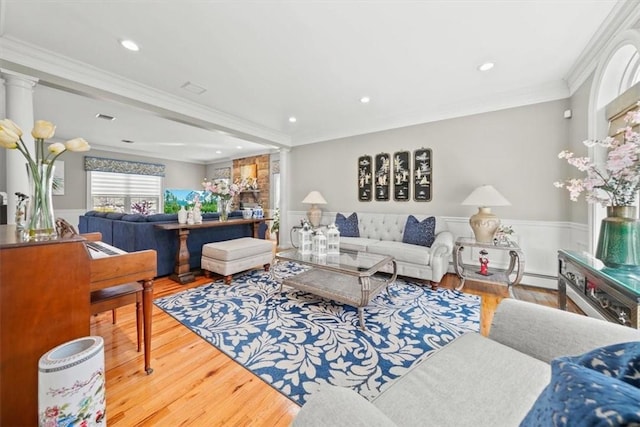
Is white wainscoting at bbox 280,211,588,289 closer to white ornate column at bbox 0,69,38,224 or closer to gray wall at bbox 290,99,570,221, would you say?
gray wall at bbox 290,99,570,221

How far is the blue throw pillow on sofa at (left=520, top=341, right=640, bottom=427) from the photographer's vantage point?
0.33 metres

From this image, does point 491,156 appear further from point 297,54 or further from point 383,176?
point 297,54

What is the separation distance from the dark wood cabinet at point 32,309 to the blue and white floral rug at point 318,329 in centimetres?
95

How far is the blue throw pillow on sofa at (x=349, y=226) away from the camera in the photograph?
13.7 feet

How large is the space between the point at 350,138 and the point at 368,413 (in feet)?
14.9

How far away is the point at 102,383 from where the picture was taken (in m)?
1.12

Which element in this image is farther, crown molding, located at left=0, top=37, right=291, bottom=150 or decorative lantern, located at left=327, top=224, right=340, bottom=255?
decorative lantern, located at left=327, top=224, right=340, bottom=255

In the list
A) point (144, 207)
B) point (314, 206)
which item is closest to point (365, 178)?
point (314, 206)

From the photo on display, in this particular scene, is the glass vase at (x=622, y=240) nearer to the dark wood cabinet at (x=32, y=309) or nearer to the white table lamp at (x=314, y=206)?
the dark wood cabinet at (x=32, y=309)

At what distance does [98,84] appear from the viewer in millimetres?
2768

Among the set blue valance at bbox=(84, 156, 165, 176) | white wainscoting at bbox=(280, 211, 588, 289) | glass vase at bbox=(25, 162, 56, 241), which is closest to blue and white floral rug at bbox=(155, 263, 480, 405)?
white wainscoting at bbox=(280, 211, 588, 289)

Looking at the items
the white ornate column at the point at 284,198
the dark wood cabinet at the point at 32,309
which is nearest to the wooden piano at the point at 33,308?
the dark wood cabinet at the point at 32,309

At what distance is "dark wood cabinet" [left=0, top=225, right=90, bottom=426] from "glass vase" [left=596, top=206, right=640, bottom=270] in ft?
9.50

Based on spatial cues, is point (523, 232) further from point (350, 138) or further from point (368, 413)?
point (368, 413)
